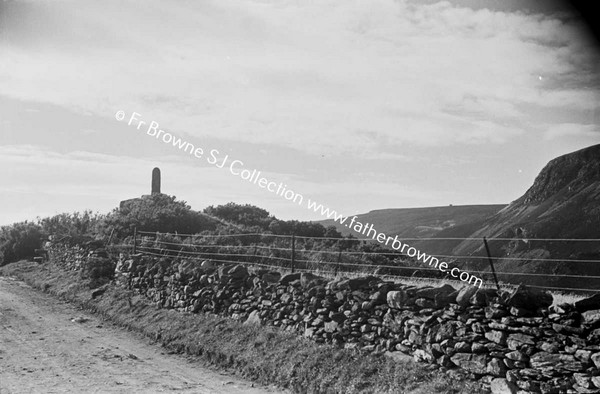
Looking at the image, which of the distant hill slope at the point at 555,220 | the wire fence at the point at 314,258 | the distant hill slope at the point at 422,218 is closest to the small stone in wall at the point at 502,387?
the wire fence at the point at 314,258

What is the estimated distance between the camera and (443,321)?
28.8 feet

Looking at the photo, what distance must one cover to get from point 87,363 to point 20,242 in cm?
2330

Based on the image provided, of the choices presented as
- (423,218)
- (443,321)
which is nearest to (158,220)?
(443,321)

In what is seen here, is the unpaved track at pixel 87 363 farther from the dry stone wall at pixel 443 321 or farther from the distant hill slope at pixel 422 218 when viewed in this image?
the distant hill slope at pixel 422 218

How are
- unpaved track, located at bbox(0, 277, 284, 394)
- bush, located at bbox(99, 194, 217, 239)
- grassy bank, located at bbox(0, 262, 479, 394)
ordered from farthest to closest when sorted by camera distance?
Result: bush, located at bbox(99, 194, 217, 239)
unpaved track, located at bbox(0, 277, 284, 394)
grassy bank, located at bbox(0, 262, 479, 394)

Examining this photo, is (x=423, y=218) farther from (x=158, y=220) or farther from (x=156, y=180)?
(x=158, y=220)

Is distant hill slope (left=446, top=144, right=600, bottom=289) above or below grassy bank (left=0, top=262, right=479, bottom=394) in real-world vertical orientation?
above

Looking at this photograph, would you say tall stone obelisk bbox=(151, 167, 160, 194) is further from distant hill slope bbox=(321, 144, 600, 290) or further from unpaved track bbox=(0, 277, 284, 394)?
unpaved track bbox=(0, 277, 284, 394)

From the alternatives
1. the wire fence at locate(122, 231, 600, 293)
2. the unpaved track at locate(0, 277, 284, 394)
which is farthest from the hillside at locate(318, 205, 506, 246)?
the unpaved track at locate(0, 277, 284, 394)

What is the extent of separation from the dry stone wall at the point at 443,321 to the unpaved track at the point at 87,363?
194cm

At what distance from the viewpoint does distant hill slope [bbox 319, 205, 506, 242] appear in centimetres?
4900

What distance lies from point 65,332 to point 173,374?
16.8 ft

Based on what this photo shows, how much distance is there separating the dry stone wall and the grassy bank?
30cm

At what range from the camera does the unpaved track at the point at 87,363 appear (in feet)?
31.5
